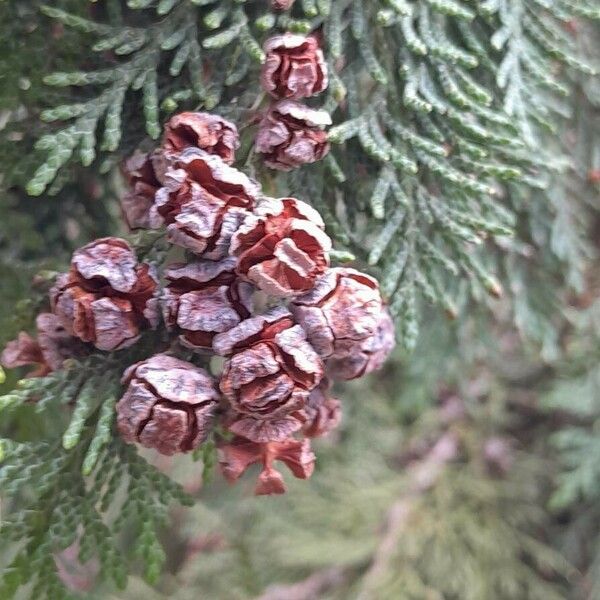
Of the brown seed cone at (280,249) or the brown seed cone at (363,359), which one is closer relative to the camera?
the brown seed cone at (280,249)

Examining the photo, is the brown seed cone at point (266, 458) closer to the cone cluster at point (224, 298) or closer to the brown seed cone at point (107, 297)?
the cone cluster at point (224, 298)

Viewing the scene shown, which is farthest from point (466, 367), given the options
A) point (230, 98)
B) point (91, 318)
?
point (91, 318)

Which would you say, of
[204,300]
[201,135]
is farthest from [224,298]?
[201,135]

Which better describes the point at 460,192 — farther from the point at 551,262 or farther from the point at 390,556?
the point at 390,556

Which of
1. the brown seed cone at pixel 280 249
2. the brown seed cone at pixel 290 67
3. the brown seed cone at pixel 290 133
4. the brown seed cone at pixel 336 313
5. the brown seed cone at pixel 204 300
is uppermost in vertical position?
the brown seed cone at pixel 290 67

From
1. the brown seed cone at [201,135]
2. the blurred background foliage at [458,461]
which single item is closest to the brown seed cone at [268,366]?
the brown seed cone at [201,135]

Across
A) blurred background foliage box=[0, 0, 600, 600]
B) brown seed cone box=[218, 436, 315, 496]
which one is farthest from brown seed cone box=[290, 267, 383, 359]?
blurred background foliage box=[0, 0, 600, 600]

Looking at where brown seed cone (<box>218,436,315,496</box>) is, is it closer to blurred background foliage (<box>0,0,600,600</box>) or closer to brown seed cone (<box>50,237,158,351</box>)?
brown seed cone (<box>50,237,158,351</box>)
